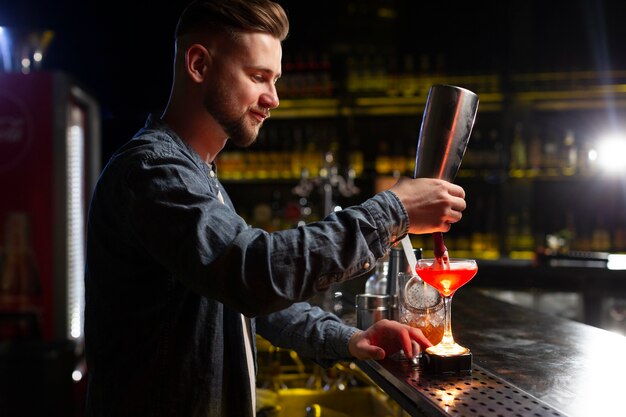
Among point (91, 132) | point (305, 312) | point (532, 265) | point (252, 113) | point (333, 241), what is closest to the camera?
point (333, 241)

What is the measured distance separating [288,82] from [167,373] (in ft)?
13.7

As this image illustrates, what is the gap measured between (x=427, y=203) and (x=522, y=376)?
0.40 m

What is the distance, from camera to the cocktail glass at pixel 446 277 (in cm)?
117

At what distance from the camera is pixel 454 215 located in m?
1.04

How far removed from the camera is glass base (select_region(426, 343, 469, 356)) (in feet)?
3.90

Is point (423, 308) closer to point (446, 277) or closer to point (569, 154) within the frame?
point (446, 277)

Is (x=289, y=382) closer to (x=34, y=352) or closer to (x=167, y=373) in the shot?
(x=167, y=373)

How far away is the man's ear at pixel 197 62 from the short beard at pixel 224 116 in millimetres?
34

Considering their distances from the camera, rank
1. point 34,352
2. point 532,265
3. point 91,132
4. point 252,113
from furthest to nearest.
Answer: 1. point 91,132
2. point 532,265
3. point 34,352
4. point 252,113

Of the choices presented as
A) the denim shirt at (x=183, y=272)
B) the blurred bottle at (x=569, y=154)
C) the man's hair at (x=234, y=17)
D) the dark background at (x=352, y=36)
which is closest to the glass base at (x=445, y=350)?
the denim shirt at (x=183, y=272)

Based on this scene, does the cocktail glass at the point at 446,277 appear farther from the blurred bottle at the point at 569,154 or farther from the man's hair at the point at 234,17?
the blurred bottle at the point at 569,154

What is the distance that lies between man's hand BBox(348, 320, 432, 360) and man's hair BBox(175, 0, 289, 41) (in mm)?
553

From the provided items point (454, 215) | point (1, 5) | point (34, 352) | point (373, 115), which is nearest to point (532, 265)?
point (373, 115)

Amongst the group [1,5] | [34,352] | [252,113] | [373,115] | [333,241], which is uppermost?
[1,5]
